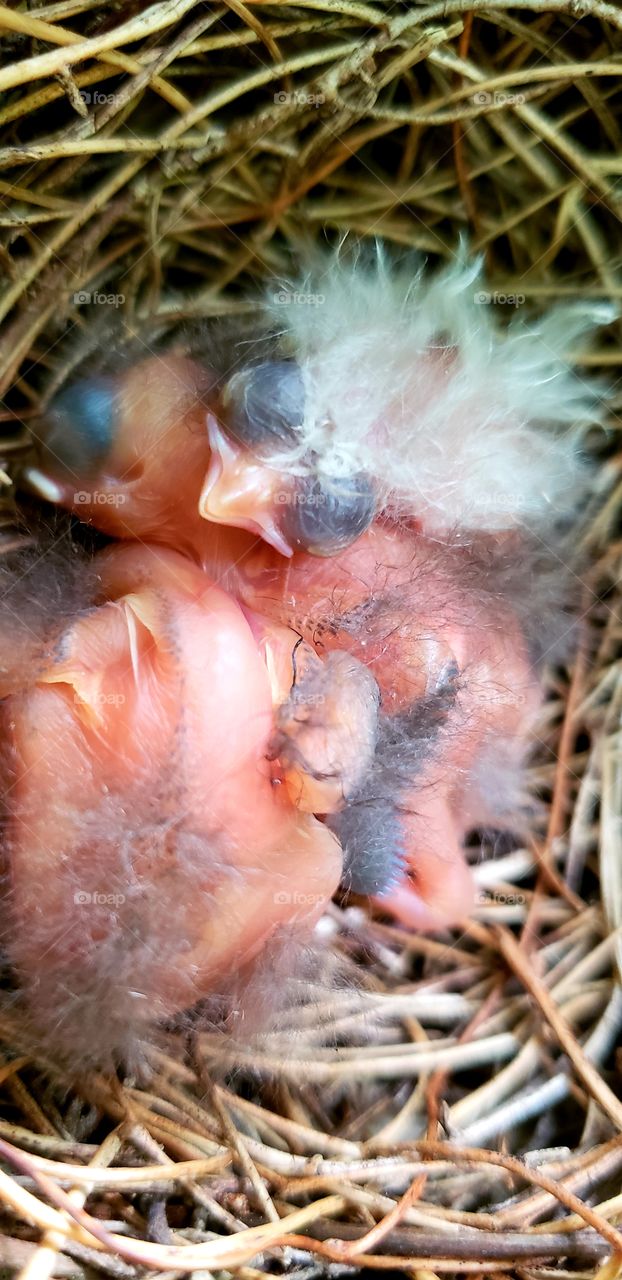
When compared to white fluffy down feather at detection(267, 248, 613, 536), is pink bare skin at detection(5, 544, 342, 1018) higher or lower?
lower

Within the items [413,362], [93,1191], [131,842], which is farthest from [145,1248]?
[413,362]

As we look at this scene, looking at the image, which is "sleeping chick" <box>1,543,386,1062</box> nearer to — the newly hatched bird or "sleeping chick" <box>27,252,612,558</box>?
the newly hatched bird

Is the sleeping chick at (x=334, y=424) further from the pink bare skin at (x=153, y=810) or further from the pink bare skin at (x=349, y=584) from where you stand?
the pink bare skin at (x=153, y=810)

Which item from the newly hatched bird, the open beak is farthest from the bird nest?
the open beak

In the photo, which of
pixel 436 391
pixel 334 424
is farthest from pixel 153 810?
A: pixel 436 391

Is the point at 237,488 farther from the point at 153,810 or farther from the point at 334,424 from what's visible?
the point at 153,810

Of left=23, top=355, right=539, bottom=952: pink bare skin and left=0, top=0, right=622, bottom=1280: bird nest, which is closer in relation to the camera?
left=0, top=0, right=622, bottom=1280: bird nest

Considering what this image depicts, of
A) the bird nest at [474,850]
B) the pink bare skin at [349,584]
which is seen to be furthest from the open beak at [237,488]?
the bird nest at [474,850]
